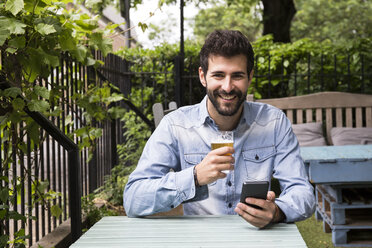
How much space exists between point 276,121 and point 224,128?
11.0 inches

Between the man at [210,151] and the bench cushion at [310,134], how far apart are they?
359cm

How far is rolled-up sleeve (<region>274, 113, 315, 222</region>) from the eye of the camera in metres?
1.93

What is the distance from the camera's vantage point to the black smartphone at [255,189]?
1672 mm

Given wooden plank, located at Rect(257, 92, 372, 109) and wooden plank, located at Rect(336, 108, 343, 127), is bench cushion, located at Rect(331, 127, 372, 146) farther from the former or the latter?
wooden plank, located at Rect(257, 92, 372, 109)

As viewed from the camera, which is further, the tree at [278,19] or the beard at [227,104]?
the tree at [278,19]

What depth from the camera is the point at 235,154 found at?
2312 millimetres

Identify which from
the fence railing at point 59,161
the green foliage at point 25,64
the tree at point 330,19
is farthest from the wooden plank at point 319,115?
the tree at point 330,19

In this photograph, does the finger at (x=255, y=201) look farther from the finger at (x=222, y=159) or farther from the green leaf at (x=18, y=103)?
the green leaf at (x=18, y=103)

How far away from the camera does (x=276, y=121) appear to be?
2.34 m

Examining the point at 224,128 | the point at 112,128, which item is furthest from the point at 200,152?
the point at 112,128

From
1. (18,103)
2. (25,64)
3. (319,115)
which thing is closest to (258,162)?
(18,103)

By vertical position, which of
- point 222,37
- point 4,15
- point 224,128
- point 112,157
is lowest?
point 112,157

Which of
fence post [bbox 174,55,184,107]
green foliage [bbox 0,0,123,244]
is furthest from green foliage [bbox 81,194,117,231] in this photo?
fence post [bbox 174,55,184,107]

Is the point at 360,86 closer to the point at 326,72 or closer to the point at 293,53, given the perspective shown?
the point at 326,72
